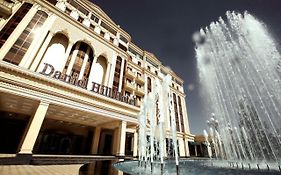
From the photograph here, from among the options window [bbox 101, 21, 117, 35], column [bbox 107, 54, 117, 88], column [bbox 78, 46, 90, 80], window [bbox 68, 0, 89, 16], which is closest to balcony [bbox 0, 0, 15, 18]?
window [bbox 68, 0, 89, 16]

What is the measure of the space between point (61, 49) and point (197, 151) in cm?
3680

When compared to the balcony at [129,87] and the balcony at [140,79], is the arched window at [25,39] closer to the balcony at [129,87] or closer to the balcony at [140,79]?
the balcony at [129,87]

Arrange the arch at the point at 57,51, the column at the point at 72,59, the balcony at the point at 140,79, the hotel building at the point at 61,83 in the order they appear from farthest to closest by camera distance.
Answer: the balcony at the point at 140,79 → the column at the point at 72,59 → the arch at the point at 57,51 → the hotel building at the point at 61,83

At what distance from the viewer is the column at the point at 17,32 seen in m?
12.4

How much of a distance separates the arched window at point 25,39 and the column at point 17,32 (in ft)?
0.71

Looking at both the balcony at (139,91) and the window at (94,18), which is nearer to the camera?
the window at (94,18)

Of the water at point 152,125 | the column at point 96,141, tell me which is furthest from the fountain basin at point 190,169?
the column at point 96,141

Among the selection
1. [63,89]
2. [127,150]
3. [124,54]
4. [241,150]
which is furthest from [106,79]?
[241,150]

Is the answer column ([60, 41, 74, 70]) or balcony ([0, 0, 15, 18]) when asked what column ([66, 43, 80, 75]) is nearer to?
column ([60, 41, 74, 70])

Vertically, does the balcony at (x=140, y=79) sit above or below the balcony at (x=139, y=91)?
above

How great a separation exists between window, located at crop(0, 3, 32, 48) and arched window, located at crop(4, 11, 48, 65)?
35.1 inches

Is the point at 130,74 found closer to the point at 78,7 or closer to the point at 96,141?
the point at 78,7

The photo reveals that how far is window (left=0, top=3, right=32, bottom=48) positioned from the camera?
1310 centimetres

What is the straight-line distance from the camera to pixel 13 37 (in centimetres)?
1320
